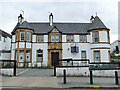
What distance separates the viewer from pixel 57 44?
21344 millimetres

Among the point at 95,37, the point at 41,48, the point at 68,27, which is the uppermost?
the point at 68,27

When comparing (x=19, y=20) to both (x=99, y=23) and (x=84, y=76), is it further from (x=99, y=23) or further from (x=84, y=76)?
(x=84, y=76)

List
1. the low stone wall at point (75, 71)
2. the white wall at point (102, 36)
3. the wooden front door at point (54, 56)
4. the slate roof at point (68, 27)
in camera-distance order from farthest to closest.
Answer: the slate roof at point (68, 27)
the wooden front door at point (54, 56)
the white wall at point (102, 36)
the low stone wall at point (75, 71)

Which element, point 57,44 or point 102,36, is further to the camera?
point 57,44

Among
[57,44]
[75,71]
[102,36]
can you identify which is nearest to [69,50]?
[57,44]

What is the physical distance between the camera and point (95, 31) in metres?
20.8

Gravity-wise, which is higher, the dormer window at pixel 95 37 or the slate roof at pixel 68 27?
the slate roof at pixel 68 27

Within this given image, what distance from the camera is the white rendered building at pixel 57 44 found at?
1998 centimetres

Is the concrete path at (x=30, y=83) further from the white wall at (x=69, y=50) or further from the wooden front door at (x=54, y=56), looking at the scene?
the white wall at (x=69, y=50)

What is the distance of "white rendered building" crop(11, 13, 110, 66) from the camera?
A: 1998cm

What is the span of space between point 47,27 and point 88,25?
28.9 feet

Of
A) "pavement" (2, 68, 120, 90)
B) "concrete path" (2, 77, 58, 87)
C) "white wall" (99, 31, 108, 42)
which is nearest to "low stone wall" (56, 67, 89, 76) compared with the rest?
"pavement" (2, 68, 120, 90)

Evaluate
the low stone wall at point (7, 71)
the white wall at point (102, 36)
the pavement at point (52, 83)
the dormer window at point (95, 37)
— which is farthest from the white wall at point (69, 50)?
the pavement at point (52, 83)

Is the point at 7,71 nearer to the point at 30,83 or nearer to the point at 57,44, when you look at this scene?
the point at 30,83
